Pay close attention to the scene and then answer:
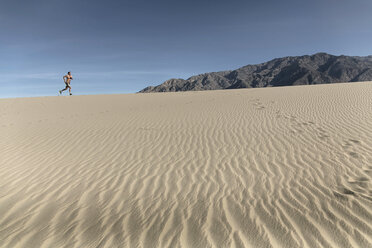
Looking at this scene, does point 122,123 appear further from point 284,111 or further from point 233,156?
point 284,111

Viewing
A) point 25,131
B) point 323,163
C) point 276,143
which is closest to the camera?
point 323,163

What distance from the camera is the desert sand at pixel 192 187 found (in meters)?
2.62

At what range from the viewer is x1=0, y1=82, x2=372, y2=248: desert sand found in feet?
8.59

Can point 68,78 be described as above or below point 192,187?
above

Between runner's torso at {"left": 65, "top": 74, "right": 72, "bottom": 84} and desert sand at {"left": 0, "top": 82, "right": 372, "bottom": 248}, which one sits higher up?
runner's torso at {"left": 65, "top": 74, "right": 72, "bottom": 84}

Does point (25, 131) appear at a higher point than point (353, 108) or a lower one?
higher

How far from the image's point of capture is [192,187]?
375 cm

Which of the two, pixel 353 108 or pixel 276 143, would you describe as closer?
pixel 276 143

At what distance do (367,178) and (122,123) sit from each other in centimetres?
756

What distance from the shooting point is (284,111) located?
9516 millimetres

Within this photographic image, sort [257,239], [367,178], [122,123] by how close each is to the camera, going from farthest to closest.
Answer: [122,123], [367,178], [257,239]

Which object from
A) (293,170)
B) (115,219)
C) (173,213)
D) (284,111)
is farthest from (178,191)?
(284,111)

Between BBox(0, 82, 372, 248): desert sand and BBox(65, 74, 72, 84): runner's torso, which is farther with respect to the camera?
BBox(65, 74, 72, 84): runner's torso

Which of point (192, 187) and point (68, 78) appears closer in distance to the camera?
point (192, 187)
